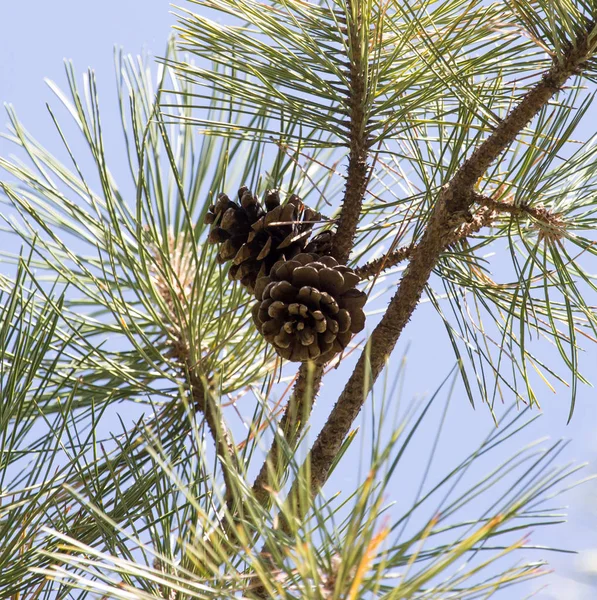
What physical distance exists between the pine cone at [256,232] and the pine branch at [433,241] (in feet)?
0.36

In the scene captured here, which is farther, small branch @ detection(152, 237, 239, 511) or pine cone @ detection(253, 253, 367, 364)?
small branch @ detection(152, 237, 239, 511)

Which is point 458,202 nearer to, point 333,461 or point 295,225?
point 295,225

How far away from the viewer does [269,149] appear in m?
1.02

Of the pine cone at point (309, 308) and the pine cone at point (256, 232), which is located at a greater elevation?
the pine cone at point (256, 232)

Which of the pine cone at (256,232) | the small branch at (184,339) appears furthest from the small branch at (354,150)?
the small branch at (184,339)

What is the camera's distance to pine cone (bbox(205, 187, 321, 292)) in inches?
28.5

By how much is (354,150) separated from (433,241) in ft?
0.38

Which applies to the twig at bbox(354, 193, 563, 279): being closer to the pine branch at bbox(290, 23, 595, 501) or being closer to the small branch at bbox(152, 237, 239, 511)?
the pine branch at bbox(290, 23, 595, 501)

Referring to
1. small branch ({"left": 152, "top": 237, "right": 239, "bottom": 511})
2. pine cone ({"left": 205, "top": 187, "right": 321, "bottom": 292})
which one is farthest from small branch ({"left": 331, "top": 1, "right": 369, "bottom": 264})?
small branch ({"left": 152, "top": 237, "right": 239, "bottom": 511})

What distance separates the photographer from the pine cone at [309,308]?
26.1 inches

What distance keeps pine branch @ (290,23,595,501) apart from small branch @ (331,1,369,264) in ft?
0.21

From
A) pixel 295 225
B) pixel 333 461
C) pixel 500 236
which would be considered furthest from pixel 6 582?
pixel 500 236

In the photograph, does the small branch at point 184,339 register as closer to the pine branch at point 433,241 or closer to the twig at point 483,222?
the pine branch at point 433,241

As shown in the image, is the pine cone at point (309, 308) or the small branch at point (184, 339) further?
the small branch at point (184, 339)
